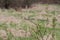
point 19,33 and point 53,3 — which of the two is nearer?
point 19,33

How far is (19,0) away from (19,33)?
30.3ft

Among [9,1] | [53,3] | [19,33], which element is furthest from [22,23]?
[53,3]

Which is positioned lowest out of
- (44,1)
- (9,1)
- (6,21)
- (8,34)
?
(44,1)

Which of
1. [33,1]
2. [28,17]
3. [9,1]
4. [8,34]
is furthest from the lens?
[33,1]

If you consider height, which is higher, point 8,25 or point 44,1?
point 8,25

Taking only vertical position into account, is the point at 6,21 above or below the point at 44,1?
above

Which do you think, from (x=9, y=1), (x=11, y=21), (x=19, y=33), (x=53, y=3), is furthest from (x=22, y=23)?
(x=53, y=3)

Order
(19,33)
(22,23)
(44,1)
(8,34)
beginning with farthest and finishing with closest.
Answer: (44,1), (22,23), (19,33), (8,34)

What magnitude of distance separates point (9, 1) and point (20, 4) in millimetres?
908

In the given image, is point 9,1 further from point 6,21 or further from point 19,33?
point 19,33

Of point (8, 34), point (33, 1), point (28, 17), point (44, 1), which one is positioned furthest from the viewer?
point (44, 1)

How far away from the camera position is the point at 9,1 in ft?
59.2

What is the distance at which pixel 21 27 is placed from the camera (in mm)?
10352

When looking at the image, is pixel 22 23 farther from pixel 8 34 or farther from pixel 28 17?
pixel 8 34
